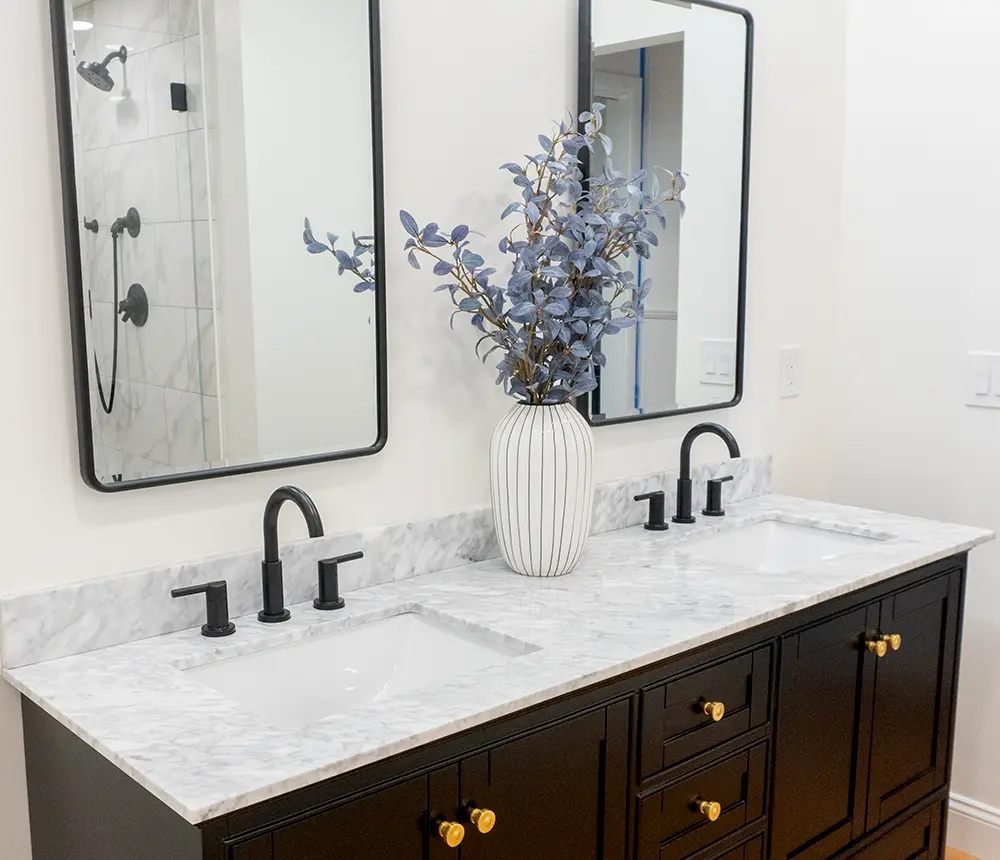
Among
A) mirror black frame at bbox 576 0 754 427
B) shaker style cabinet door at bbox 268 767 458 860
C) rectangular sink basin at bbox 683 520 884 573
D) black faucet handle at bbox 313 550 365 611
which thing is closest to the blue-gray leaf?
mirror black frame at bbox 576 0 754 427

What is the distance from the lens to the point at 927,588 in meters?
2.10

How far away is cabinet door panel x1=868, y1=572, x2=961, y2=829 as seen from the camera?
2.05 m

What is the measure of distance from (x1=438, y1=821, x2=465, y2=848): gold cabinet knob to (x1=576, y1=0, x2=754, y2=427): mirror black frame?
101cm

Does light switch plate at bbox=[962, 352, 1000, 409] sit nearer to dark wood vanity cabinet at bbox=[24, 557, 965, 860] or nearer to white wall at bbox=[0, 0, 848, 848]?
white wall at bbox=[0, 0, 848, 848]

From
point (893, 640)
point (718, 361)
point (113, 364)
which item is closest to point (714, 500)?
point (718, 361)

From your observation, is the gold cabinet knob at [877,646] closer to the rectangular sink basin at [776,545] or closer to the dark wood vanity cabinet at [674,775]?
the dark wood vanity cabinet at [674,775]

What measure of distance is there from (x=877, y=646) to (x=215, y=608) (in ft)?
3.85

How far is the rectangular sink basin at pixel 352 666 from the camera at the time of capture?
5.08ft

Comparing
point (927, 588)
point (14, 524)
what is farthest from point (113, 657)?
point (927, 588)

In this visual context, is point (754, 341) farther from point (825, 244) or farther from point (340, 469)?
point (340, 469)

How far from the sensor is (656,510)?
219 centimetres

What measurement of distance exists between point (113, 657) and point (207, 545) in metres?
0.23

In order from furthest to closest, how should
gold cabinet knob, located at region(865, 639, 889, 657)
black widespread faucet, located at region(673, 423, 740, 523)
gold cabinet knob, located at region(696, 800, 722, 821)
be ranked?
1. black widespread faucet, located at region(673, 423, 740, 523)
2. gold cabinet knob, located at region(865, 639, 889, 657)
3. gold cabinet knob, located at region(696, 800, 722, 821)

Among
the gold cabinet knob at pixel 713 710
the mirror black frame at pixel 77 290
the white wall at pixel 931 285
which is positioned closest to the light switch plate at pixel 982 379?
the white wall at pixel 931 285
